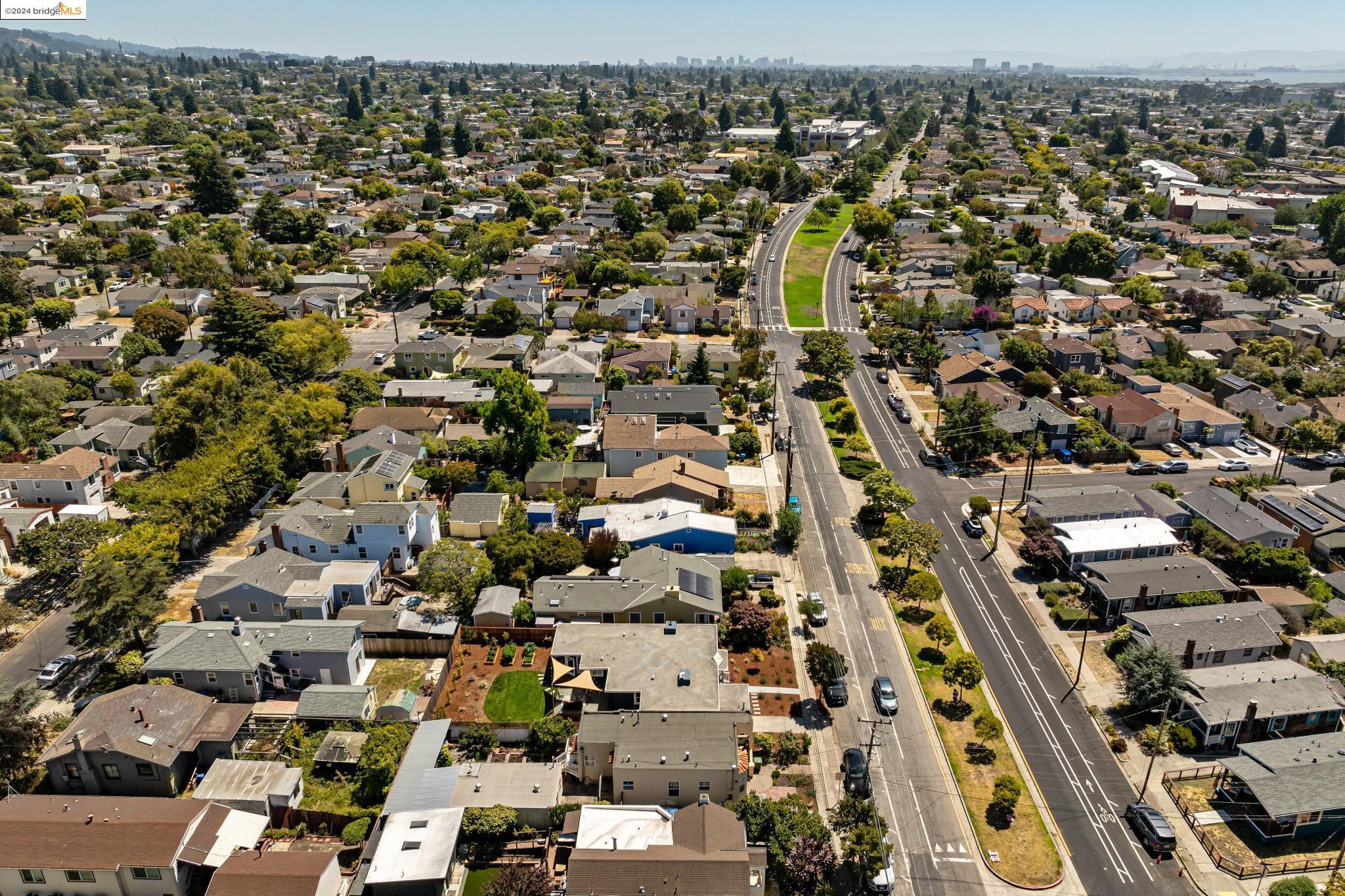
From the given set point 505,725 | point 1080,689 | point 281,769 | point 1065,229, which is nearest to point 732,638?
point 505,725

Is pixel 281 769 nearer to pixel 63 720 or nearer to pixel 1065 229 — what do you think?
pixel 63 720

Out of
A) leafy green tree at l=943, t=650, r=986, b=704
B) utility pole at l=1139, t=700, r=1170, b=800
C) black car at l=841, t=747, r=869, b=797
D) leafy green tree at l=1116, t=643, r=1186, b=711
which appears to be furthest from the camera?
leafy green tree at l=943, t=650, r=986, b=704

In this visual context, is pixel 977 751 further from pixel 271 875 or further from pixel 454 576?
pixel 271 875

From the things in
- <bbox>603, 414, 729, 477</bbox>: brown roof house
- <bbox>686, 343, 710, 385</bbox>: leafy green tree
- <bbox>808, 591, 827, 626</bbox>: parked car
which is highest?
<bbox>686, 343, 710, 385</bbox>: leafy green tree

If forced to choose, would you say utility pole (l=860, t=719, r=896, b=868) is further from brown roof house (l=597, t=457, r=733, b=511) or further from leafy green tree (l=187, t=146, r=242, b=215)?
leafy green tree (l=187, t=146, r=242, b=215)

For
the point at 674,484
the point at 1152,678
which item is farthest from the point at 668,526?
the point at 1152,678

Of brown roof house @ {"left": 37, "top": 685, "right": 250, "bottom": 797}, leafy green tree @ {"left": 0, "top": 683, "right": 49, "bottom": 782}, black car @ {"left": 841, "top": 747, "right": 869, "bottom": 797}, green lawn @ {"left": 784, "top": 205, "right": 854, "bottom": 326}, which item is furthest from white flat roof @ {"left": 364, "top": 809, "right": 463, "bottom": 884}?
green lawn @ {"left": 784, "top": 205, "right": 854, "bottom": 326}

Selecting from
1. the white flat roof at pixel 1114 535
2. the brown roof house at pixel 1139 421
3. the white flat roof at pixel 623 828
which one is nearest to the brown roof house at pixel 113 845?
the white flat roof at pixel 623 828
